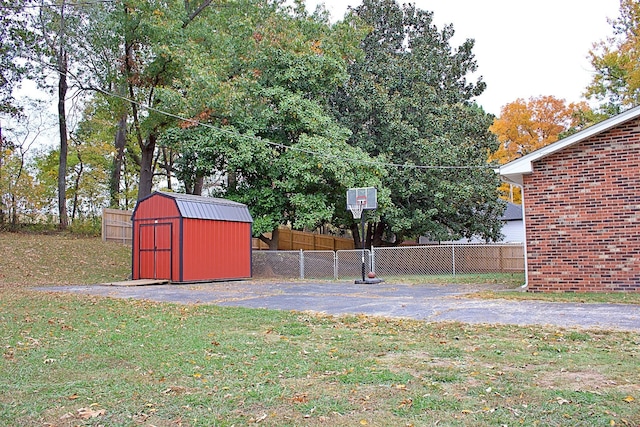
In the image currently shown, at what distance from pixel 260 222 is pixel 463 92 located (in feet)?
40.4

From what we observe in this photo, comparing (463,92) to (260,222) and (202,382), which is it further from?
(202,382)

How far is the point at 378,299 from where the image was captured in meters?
10.2

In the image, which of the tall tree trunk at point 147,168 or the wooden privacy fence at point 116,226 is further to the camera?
the tall tree trunk at point 147,168

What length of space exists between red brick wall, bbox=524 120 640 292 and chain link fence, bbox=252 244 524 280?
746 centimetres

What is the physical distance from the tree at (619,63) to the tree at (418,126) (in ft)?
19.3

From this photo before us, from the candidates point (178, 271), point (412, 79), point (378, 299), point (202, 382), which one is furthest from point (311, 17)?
point (202, 382)

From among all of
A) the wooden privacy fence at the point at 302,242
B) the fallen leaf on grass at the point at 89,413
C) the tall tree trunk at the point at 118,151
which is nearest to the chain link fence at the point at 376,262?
the wooden privacy fence at the point at 302,242

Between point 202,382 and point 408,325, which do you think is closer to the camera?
point 202,382

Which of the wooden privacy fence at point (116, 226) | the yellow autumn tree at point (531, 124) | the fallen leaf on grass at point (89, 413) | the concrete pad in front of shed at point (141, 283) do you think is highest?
the yellow autumn tree at point (531, 124)

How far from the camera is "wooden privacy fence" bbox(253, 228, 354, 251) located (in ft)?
85.0

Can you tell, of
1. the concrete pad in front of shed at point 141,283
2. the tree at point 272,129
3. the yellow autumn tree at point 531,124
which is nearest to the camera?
the concrete pad in front of shed at point 141,283

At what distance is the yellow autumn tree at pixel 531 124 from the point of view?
31.5 m

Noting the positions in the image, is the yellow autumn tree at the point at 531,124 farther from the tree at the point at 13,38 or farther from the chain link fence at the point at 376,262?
the tree at the point at 13,38

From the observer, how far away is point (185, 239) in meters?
15.0
